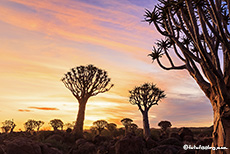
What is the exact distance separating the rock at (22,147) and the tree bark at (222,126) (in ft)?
21.2

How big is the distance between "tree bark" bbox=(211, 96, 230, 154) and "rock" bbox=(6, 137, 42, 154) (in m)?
Result: 6.45

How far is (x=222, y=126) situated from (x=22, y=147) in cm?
709

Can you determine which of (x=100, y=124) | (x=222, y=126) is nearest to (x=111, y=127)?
(x=100, y=124)

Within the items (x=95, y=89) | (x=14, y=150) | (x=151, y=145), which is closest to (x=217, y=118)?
(x=14, y=150)

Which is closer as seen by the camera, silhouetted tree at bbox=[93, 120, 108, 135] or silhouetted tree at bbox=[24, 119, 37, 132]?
silhouetted tree at bbox=[93, 120, 108, 135]

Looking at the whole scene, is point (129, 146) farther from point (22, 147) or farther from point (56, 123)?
point (56, 123)

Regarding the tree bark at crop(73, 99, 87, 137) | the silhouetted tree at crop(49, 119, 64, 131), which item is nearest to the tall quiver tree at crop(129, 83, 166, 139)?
the tree bark at crop(73, 99, 87, 137)

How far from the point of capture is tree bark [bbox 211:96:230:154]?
5.90m

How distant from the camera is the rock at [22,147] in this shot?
7557 millimetres

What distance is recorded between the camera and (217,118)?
6316 millimetres

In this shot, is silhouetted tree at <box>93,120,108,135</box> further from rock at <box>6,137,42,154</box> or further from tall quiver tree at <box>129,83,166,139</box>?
rock at <box>6,137,42,154</box>

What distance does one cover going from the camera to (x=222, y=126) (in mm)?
6039

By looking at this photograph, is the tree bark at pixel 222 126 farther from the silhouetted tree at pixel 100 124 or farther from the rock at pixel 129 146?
the silhouetted tree at pixel 100 124

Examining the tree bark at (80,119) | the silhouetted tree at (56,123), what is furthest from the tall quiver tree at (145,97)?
the silhouetted tree at (56,123)
